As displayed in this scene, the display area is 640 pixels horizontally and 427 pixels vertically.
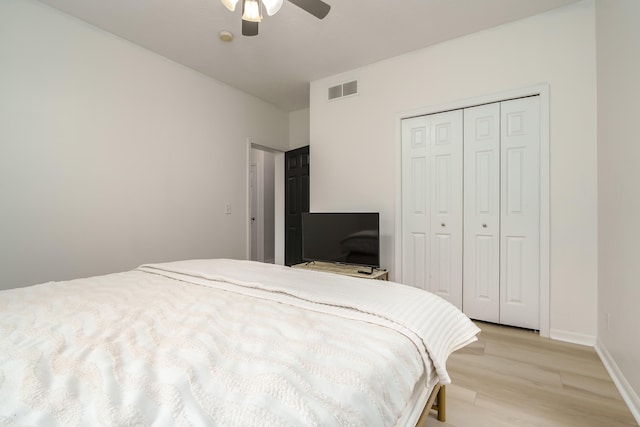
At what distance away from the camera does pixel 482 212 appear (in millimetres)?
2764

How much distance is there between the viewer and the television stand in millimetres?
2979

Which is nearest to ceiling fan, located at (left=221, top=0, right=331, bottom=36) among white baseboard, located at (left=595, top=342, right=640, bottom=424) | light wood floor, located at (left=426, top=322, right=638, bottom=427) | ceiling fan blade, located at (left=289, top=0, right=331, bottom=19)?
ceiling fan blade, located at (left=289, top=0, right=331, bottom=19)

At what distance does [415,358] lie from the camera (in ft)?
2.96

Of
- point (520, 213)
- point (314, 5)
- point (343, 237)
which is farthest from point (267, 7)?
point (520, 213)

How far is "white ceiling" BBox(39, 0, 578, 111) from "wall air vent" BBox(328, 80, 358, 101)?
19 centimetres

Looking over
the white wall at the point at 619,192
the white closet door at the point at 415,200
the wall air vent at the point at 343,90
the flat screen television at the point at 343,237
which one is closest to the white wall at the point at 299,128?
the wall air vent at the point at 343,90

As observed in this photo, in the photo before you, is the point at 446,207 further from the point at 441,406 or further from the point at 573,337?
the point at 441,406

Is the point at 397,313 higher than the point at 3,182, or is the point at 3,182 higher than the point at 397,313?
the point at 3,182

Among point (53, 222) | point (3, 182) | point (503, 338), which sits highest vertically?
point (3, 182)

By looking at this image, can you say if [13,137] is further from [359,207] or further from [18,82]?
[359,207]

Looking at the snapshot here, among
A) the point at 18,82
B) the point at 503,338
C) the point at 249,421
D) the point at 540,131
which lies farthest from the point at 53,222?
the point at 540,131

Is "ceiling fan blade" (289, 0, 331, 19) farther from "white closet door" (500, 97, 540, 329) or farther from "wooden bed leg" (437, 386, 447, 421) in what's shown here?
"wooden bed leg" (437, 386, 447, 421)

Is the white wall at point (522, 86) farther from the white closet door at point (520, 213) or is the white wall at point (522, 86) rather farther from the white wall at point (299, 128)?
the white wall at point (299, 128)

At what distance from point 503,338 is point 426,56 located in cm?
281
